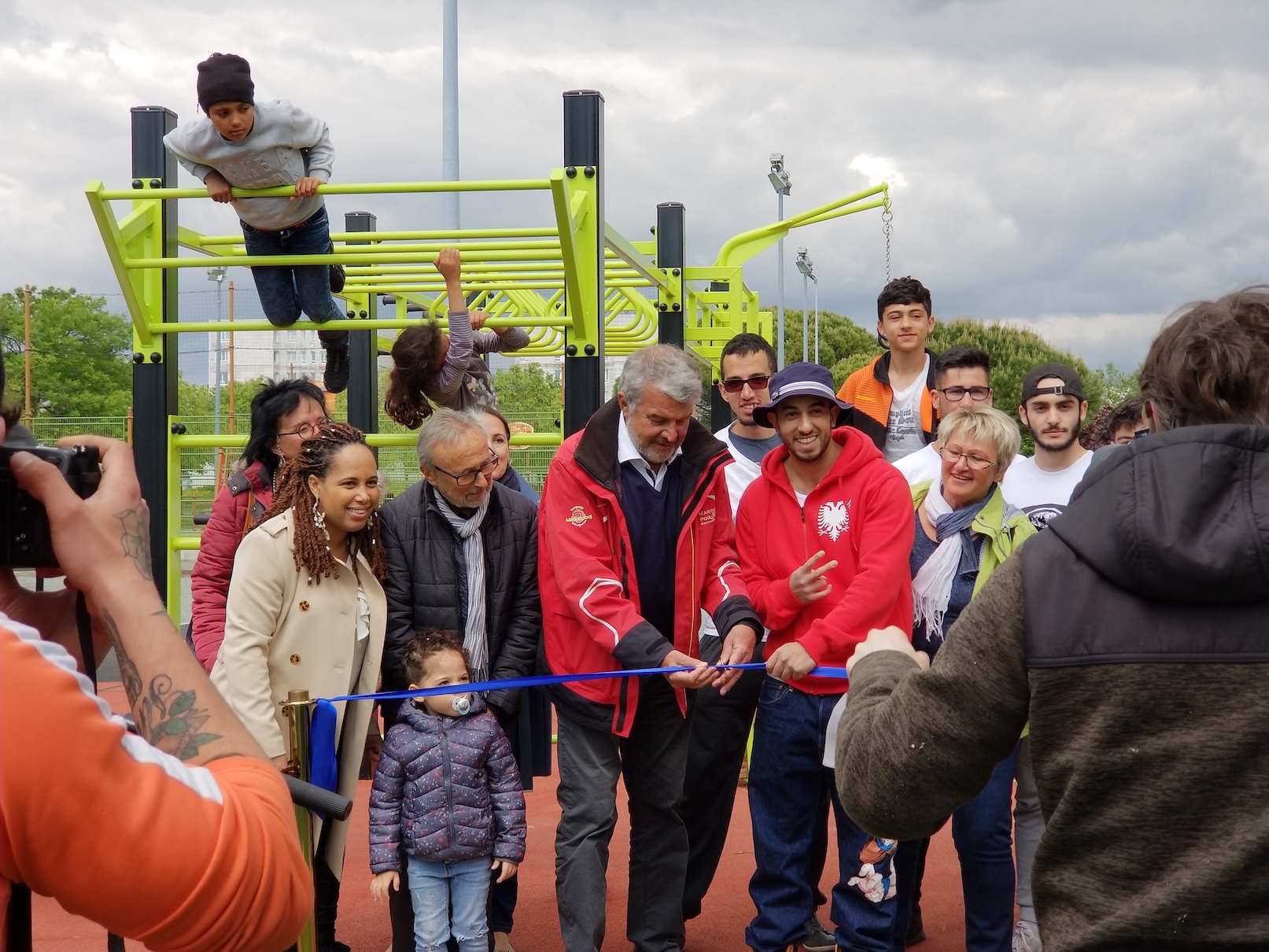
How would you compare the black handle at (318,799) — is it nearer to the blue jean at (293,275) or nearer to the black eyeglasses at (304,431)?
the black eyeglasses at (304,431)

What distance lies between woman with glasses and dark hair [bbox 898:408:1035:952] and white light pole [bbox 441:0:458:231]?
6524mm

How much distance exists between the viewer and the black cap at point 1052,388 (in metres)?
4.82

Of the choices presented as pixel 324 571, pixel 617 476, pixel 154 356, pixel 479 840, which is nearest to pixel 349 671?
pixel 324 571

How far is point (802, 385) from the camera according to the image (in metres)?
4.09

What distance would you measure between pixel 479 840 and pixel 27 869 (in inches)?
113

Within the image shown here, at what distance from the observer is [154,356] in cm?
561

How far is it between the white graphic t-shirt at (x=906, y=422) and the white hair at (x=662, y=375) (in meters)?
1.53

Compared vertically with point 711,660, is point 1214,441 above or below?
above

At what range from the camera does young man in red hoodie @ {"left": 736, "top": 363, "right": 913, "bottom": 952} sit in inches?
151

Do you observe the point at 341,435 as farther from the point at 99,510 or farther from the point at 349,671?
the point at 99,510

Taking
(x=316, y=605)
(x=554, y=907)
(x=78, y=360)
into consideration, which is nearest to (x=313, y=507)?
(x=316, y=605)

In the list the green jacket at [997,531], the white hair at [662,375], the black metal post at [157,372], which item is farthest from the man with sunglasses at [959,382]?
the black metal post at [157,372]

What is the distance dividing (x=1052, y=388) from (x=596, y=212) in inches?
79.7

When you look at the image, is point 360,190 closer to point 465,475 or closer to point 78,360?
point 465,475
